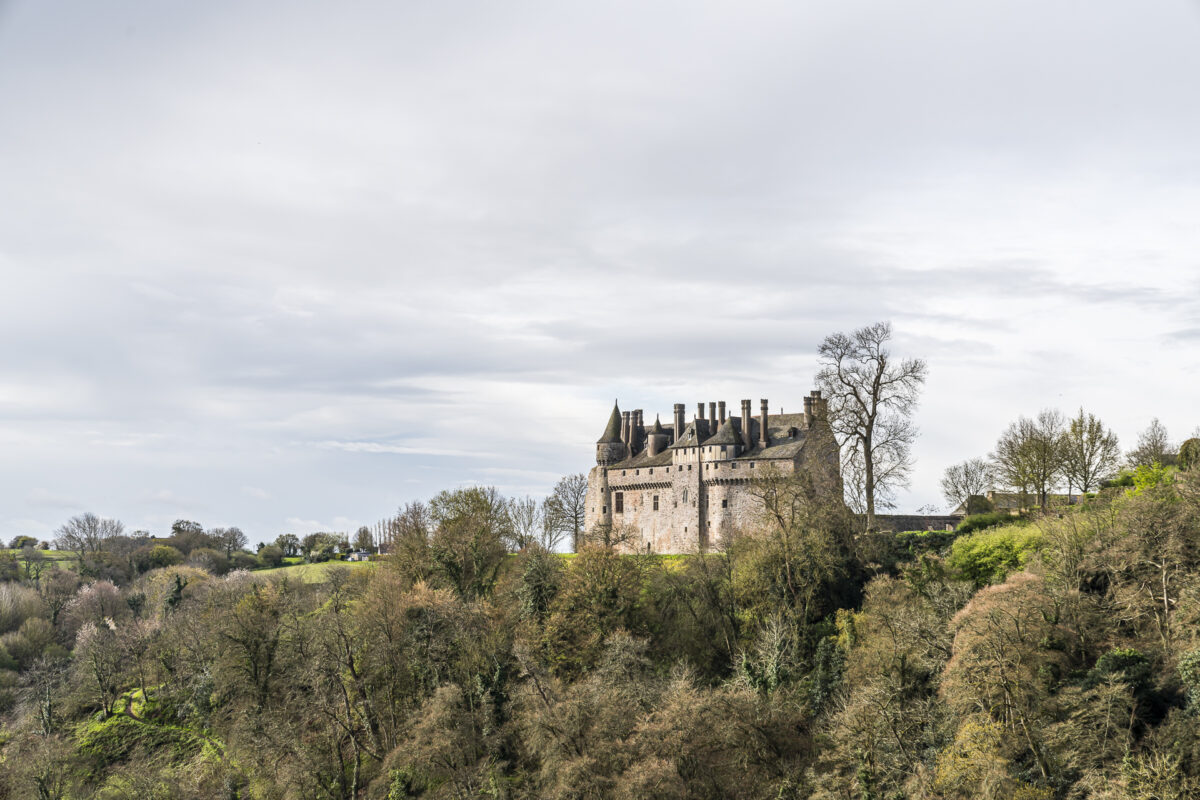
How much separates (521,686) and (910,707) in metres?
18.1

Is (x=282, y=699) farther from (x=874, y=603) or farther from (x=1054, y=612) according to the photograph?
(x=1054, y=612)

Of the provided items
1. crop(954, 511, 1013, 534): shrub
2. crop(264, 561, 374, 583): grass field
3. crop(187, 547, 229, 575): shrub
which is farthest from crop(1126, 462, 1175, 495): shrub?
crop(187, 547, 229, 575): shrub

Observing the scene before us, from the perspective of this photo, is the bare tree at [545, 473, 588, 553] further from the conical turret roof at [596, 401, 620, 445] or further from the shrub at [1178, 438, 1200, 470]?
the shrub at [1178, 438, 1200, 470]

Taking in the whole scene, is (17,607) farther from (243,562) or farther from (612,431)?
(612,431)

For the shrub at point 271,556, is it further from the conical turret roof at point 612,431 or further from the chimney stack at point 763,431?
the chimney stack at point 763,431

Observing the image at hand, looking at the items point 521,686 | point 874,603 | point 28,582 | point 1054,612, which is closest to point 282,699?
point 521,686

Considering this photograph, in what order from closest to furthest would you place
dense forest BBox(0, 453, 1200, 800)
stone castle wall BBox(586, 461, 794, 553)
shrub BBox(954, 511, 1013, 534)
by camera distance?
dense forest BBox(0, 453, 1200, 800) → shrub BBox(954, 511, 1013, 534) → stone castle wall BBox(586, 461, 794, 553)

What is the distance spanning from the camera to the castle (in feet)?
227

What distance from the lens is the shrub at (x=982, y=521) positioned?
5181 centimetres

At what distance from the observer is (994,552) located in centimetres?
4644

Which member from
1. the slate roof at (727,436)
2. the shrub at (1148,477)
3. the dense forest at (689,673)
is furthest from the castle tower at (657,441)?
the shrub at (1148,477)

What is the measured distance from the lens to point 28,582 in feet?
352

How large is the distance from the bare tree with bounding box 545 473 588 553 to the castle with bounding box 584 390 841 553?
738 cm

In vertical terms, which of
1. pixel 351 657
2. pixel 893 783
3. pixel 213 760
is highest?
pixel 351 657
